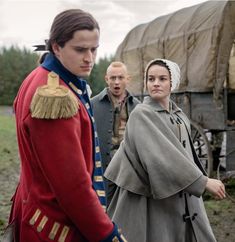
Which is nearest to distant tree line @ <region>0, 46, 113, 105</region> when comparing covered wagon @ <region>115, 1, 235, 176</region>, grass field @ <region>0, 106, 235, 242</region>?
grass field @ <region>0, 106, 235, 242</region>

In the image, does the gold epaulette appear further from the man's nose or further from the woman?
the woman

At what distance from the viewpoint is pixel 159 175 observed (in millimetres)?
2336

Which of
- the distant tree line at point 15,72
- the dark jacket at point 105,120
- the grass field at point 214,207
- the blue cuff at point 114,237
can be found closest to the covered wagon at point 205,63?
the grass field at point 214,207

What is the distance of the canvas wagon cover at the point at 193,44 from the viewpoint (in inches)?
235

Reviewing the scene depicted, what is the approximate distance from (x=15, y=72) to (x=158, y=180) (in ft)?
153

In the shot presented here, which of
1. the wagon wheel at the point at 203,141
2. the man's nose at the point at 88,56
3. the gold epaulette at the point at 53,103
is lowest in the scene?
the wagon wheel at the point at 203,141

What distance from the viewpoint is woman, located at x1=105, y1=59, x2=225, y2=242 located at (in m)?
2.33

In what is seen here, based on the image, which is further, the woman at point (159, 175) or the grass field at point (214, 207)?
the grass field at point (214, 207)

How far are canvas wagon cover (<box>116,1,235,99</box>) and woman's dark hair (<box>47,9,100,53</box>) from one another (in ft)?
15.7

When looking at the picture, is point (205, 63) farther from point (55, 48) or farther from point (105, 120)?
point (55, 48)

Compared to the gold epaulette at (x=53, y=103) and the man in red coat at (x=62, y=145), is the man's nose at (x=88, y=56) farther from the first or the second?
the gold epaulette at (x=53, y=103)

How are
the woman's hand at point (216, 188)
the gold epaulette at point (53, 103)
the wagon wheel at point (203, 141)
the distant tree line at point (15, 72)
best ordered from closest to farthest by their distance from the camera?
the gold epaulette at point (53, 103) → the woman's hand at point (216, 188) → the wagon wheel at point (203, 141) → the distant tree line at point (15, 72)

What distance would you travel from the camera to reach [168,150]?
7.66 ft

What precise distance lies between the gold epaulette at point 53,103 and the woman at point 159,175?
1130 millimetres
